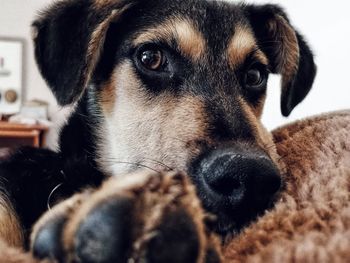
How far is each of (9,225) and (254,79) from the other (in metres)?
0.95

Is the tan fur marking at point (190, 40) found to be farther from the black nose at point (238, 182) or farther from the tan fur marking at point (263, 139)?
the black nose at point (238, 182)

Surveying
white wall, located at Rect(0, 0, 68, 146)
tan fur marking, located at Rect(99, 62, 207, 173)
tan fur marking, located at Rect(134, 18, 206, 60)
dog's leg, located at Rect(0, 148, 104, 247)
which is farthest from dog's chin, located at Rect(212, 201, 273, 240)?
white wall, located at Rect(0, 0, 68, 146)

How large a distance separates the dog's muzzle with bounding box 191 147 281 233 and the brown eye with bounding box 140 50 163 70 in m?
0.53

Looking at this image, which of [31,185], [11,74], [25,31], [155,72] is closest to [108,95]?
[155,72]

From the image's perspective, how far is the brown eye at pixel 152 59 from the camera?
1365mm

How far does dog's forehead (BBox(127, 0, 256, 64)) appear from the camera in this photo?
1367 millimetres

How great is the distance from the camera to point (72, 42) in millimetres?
1300

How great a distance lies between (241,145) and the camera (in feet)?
3.17

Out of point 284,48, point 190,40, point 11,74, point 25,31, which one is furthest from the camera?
point 25,31

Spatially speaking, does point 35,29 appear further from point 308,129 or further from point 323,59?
point 323,59

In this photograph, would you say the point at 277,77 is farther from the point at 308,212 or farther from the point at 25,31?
the point at 25,31

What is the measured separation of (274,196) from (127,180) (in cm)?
37

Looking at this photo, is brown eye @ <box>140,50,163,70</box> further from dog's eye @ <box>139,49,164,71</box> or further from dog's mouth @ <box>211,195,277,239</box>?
dog's mouth @ <box>211,195,277,239</box>

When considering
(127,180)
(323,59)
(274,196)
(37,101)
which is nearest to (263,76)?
(274,196)
